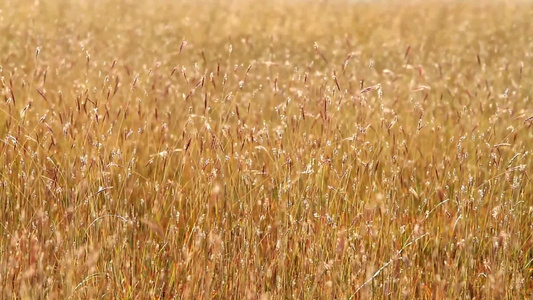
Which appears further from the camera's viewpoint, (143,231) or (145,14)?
(145,14)

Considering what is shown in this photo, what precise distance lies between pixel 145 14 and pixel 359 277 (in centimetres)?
879

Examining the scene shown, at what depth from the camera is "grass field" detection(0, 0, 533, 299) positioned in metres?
2.85

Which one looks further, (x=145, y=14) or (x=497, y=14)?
(x=497, y=14)

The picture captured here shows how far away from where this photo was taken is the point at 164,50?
24.9 ft

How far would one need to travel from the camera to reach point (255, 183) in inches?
126

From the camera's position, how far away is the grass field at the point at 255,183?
9.35 feet

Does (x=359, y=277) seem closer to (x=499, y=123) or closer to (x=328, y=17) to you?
(x=499, y=123)

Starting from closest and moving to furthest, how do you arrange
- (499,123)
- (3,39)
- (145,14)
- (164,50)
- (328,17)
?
(499,123) < (3,39) < (164,50) < (145,14) < (328,17)

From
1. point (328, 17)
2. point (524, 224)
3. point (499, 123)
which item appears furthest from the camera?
point (328, 17)

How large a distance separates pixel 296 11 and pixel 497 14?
11.5 ft

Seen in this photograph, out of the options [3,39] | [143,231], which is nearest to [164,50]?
→ [3,39]

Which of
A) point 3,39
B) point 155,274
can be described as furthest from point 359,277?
point 3,39

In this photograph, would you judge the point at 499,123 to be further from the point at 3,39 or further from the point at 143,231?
the point at 3,39

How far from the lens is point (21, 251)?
2.86m
